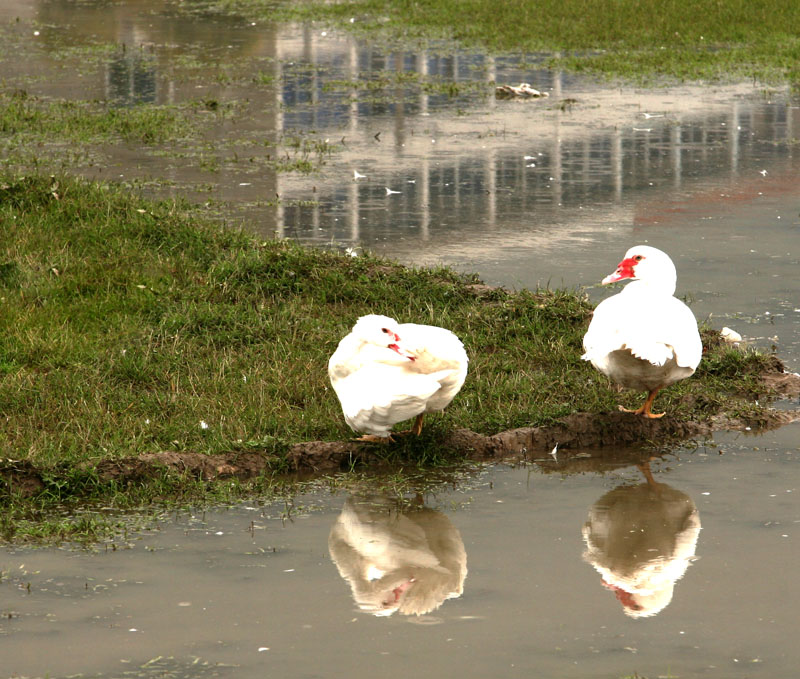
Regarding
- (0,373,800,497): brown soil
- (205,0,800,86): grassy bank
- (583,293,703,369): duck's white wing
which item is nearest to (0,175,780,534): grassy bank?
(0,373,800,497): brown soil

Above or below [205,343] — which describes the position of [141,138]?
above

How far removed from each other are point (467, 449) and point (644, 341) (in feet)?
3.48

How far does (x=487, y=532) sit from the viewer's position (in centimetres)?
581

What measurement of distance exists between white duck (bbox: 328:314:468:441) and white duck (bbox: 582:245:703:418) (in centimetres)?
80

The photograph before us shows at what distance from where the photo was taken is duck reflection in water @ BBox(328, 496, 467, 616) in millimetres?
5145

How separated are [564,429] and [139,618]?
281 cm

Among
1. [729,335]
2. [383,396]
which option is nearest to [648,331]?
[383,396]

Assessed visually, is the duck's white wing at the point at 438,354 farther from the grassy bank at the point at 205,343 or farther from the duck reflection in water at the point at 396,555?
the duck reflection in water at the point at 396,555

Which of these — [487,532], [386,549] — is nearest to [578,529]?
[487,532]

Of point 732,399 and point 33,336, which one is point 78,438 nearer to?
point 33,336

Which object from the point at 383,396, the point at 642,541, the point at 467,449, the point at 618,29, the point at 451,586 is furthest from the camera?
the point at 618,29

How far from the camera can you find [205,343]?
8.30m

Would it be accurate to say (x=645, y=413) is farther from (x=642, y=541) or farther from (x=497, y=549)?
(x=497, y=549)

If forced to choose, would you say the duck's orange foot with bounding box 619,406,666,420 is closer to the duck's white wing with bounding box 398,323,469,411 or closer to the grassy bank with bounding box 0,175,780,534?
the grassy bank with bounding box 0,175,780,534
